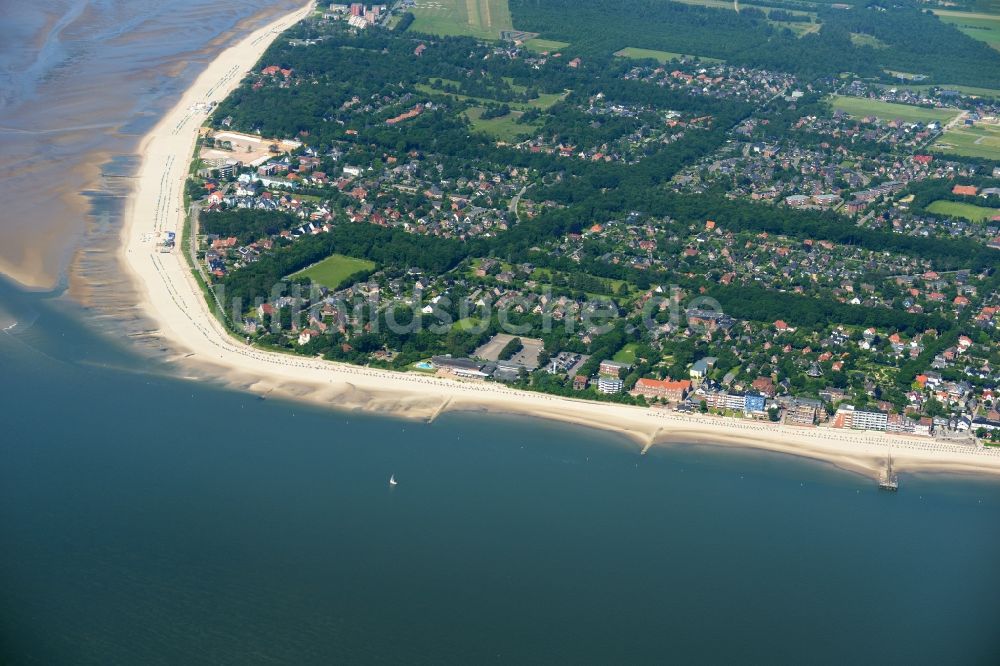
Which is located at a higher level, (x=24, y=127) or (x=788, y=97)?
(x=24, y=127)

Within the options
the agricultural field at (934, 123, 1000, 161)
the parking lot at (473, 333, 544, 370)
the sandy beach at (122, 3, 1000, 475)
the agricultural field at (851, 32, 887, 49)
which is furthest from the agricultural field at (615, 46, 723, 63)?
the sandy beach at (122, 3, 1000, 475)

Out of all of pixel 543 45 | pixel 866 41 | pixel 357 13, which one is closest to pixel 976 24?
pixel 866 41

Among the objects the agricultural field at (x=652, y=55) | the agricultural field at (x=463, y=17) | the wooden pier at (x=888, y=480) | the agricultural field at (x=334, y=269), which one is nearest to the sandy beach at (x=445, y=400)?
the wooden pier at (x=888, y=480)

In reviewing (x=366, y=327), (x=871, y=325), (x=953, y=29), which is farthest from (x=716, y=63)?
(x=366, y=327)

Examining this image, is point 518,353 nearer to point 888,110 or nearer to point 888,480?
point 888,480

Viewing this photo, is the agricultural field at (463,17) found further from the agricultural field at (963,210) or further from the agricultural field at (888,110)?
the agricultural field at (963,210)

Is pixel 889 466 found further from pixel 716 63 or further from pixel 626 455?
pixel 716 63
